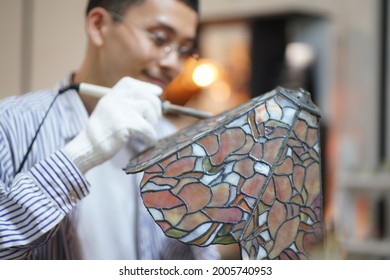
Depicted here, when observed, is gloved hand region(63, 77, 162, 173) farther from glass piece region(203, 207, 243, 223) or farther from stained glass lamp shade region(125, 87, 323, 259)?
glass piece region(203, 207, 243, 223)

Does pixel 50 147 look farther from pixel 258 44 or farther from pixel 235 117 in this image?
pixel 258 44

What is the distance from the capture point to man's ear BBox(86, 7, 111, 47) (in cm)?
100

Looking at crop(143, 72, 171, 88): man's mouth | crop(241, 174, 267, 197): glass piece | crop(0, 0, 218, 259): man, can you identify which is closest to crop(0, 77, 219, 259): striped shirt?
crop(0, 0, 218, 259): man

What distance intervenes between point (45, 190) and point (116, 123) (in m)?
0.13

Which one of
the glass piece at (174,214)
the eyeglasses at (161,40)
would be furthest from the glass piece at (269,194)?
the eyeglasses at (161,40)

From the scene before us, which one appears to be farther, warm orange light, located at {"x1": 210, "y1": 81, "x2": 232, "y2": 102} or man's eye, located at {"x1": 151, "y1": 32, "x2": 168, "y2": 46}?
warm orange light, located at {"x1": 210, "y1": 81, "x2": 232, "y2": 102}

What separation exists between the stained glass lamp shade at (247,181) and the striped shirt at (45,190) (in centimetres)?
10

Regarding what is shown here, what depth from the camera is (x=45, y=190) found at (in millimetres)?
809

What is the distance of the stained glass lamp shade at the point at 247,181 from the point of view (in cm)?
75

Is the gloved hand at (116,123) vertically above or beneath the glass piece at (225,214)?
above

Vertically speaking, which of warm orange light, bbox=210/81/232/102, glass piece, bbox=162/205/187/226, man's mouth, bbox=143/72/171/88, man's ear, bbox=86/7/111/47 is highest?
man's ear, bbox=86/7/111/47

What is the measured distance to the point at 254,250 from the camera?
76 cm

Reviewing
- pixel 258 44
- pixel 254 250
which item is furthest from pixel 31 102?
pixel 258 44

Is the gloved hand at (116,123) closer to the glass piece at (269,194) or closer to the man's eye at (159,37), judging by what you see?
the man's eye at (159,37)
